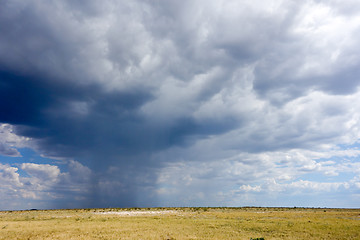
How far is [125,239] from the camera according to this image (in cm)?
3009

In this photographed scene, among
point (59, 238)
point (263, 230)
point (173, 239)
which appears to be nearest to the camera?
point (173, 239)

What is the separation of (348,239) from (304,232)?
6.22 m

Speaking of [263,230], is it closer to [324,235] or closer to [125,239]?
[324,235]

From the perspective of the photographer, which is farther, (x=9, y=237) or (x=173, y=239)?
(x=9, y=237)

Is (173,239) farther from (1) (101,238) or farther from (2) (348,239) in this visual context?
(2) (348,239)

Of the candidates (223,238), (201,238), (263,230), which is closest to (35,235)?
(201,238)

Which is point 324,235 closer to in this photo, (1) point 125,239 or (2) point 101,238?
(1) point 125,239

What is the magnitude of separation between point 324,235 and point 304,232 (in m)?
3.02

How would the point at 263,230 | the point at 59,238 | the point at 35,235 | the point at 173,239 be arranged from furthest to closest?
the point at 263,230 → the point at 35,235 → the point at 59,238 → the point at 173,239

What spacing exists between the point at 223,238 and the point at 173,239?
21.6ft

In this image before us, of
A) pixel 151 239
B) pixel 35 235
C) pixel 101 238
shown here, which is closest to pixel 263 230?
pixel 151 239

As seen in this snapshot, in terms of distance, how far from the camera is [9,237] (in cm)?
3356

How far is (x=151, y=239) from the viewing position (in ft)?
97.8

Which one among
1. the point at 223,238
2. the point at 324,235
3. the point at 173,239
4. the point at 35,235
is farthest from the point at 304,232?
the point at 35,235
